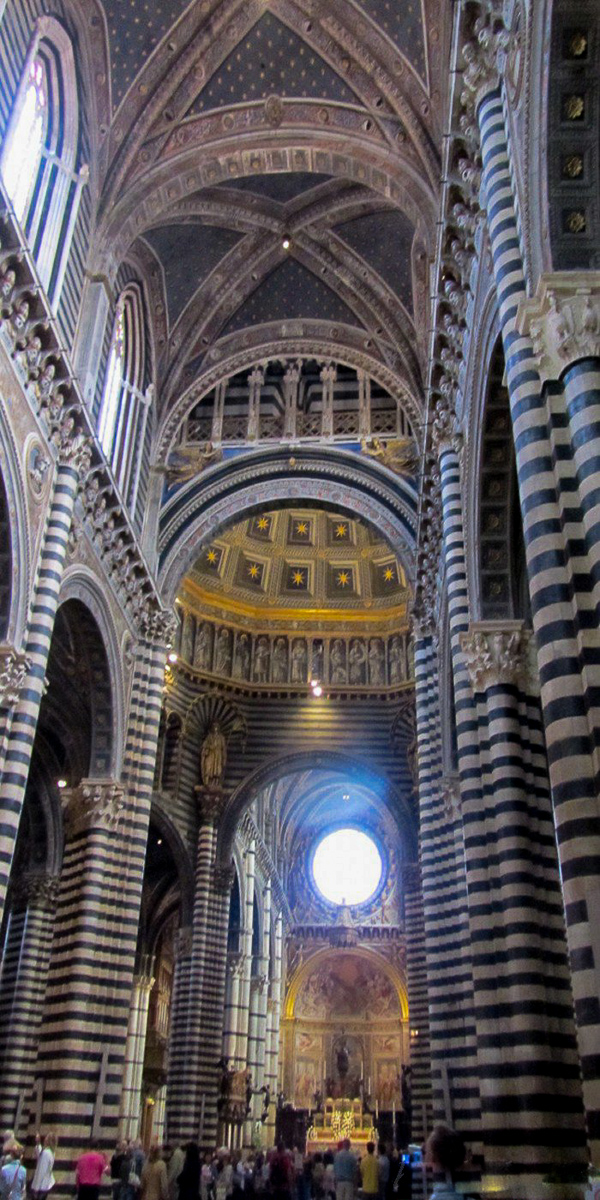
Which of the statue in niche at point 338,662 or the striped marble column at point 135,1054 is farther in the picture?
the statue in niche at point 338,662

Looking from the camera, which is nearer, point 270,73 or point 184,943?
point 270,73

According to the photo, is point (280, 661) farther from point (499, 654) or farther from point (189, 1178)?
point (499, 654)

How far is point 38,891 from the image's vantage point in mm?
Result: 25797

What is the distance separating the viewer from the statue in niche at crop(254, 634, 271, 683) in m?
32.2

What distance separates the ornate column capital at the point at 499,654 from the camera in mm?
12617

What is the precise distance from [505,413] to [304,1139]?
33.6 meters

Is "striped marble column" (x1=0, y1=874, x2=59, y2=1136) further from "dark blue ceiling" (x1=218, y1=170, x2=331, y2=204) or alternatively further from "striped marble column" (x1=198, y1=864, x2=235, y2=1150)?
"dark blue ceiling" (x1=218, y1=170, x2=331, y2=204)

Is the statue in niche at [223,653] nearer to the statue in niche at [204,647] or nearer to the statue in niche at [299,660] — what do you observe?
the statue in niche at [204,647]

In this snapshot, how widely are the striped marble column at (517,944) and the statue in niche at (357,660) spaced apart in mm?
18961

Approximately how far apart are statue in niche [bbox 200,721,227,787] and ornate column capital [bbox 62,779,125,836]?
11.9 meters

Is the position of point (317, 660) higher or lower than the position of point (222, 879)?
higher

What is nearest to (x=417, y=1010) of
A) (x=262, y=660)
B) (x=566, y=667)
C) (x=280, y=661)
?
(x=280, y=661)

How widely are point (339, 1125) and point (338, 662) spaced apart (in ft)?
73.1

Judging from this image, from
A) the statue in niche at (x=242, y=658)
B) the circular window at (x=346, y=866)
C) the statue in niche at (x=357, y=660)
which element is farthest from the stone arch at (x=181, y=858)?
the circular window at (x=346, y=866)
